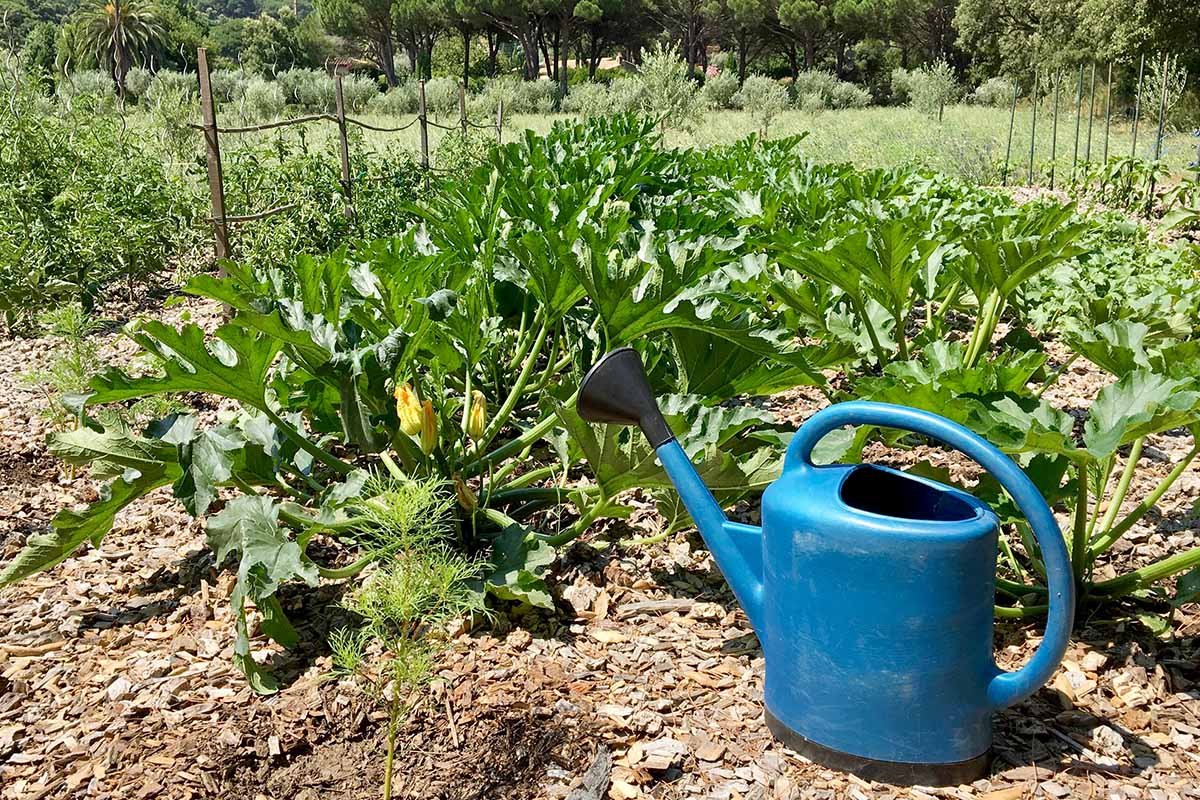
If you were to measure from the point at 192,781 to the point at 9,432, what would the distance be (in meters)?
2.61

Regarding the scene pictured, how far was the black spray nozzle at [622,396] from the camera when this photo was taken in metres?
2.07

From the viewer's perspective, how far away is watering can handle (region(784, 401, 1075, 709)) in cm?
177

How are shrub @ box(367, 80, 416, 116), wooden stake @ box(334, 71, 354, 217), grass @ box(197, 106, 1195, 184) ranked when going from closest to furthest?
wooden stake @ box(334, 71, 354, 217) → grass @ box(197, 106, 1195, 184) → shrub @ box(367, 80, 416, 116)

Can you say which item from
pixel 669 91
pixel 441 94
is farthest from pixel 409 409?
pixel 441 94

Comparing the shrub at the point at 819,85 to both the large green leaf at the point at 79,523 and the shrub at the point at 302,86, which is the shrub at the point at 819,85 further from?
the large green leaf at the point at 79,523

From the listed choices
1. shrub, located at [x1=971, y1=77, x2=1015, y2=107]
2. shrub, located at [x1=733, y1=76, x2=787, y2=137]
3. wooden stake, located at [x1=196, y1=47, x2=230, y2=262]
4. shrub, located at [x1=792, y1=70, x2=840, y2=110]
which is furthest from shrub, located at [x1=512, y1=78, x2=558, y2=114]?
wooden stake, located at [x1=196, y1=47, x2=230, y2=262]

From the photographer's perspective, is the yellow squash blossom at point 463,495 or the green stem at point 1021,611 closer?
the green stem at point 1021,611

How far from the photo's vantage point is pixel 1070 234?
3.30m

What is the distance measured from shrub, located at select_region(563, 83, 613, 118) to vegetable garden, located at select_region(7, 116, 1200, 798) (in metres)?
15.8

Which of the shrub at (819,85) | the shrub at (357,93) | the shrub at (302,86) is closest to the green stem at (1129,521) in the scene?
the shrub at (357,93)

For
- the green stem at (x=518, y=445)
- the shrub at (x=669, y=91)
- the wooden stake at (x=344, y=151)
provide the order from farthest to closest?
the shrub at (x=669, y=91)
the wooden stake at (x=344, y=151)
the green stem at (x=518, y=445)

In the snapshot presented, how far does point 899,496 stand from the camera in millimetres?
2053

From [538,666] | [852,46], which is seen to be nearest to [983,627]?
[538,666]

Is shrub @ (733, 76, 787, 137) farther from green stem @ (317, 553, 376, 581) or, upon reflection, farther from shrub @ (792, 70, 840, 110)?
green stem @ (317, 553, 376, 581)
